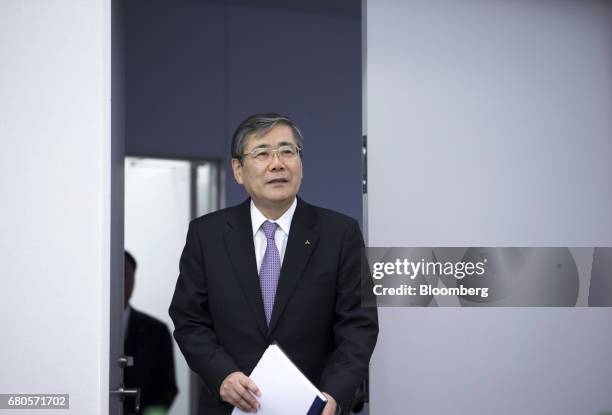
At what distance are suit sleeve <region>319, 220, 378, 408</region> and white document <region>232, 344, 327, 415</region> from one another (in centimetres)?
10

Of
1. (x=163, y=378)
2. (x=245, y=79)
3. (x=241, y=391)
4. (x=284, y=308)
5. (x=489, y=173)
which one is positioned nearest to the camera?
(x=241, y=391)

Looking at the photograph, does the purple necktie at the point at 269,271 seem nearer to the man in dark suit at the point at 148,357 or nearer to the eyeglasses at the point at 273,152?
the eyeglasses at the point at 273,152

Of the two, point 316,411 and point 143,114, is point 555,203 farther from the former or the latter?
point 143,114

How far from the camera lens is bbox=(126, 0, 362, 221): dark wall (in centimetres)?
587

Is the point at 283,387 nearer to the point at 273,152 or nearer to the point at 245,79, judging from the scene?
the point at 273,152

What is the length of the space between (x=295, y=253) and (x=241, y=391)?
468 mm

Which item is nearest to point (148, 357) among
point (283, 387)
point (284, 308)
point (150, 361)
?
point (150, 361)

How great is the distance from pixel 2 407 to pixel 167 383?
2.14 meters

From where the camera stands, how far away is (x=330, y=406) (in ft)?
8.04

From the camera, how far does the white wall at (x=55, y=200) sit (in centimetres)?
261

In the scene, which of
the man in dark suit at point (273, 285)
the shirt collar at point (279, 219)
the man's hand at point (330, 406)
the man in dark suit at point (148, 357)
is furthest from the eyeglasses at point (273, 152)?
the man in dark suit at point (148, 357)

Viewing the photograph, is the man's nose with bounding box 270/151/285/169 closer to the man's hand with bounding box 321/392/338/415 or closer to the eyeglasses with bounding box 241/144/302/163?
the eyeglasses with bounding box 241/144/302/163

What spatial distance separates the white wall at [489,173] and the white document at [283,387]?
1.94 ft

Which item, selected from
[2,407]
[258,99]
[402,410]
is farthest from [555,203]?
[258,99]
